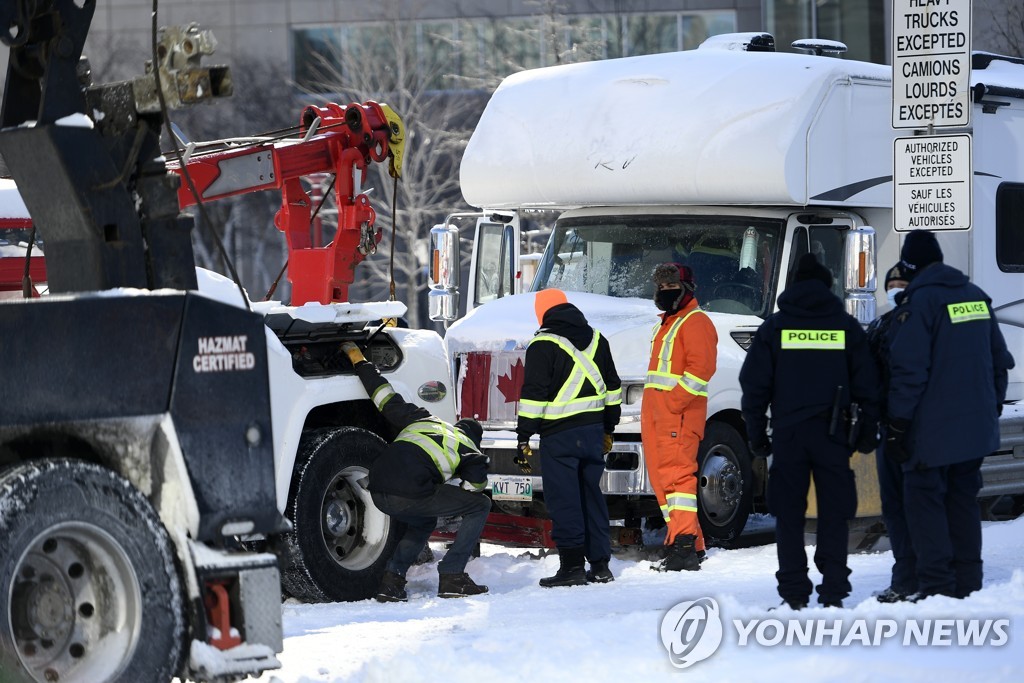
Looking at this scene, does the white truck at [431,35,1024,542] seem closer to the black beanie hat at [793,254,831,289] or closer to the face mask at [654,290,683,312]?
the face mask at [654,290,683,312]

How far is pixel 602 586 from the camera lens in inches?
392

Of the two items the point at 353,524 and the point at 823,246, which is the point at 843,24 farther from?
the point at 353,524

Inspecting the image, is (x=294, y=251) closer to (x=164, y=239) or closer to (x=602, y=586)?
(x=602, y=586)

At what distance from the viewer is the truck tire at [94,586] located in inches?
222

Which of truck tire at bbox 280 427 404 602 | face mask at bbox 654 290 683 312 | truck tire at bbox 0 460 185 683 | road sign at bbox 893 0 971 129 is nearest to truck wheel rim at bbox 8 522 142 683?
truck tire at bbox 0 460 185 683

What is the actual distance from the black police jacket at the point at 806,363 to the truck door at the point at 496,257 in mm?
4942

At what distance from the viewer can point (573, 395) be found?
1009cm

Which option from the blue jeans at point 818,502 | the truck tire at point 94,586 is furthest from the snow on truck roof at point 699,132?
the truck tire at point 94,586

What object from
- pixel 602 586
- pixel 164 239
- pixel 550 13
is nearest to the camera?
pixel 164 239

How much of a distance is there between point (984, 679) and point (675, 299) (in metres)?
4.49

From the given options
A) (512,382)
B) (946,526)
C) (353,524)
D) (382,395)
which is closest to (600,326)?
(512,382)

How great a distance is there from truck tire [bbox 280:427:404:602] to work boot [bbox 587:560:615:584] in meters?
1.25

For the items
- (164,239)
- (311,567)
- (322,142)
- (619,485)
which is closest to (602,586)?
(619,485)

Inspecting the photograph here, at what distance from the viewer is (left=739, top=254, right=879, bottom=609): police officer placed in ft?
28.0
